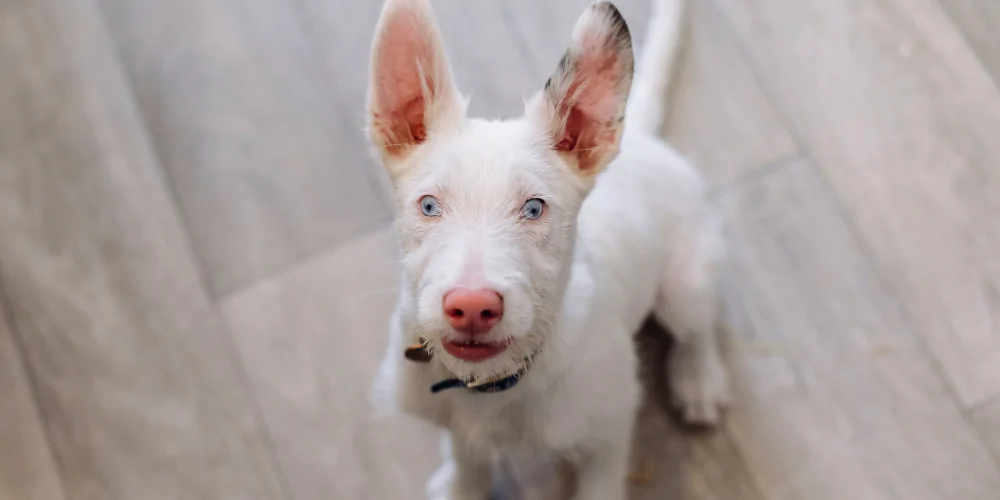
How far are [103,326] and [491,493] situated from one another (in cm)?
116

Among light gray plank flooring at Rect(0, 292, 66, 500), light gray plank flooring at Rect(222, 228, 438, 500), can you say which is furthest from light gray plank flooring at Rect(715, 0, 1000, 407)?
light gray plank flooring at Rect(0, 292, 66, 500)

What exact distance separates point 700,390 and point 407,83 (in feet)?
3.75

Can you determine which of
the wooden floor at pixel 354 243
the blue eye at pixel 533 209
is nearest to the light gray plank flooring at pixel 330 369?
the wooden floor at pixel 354 243

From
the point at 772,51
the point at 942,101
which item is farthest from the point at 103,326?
the point at 942,101

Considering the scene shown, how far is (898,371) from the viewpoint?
198 centimetres

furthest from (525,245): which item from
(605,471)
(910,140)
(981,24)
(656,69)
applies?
(981,24)

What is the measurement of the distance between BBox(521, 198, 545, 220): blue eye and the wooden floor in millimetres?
1021

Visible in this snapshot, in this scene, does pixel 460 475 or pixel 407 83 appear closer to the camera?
pixel 407 83

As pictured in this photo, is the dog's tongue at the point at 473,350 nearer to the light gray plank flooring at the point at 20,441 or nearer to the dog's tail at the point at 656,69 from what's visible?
the dog's tail at the point at 656,69

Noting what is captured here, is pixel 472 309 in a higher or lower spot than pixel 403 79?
lower

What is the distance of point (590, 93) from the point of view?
3.95 feet

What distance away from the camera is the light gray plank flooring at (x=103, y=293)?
1993 millimetres

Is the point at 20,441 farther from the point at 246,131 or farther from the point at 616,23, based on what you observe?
the point at 616,23

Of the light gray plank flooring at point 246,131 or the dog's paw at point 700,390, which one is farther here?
the light gray plank flooring at point 246,131
